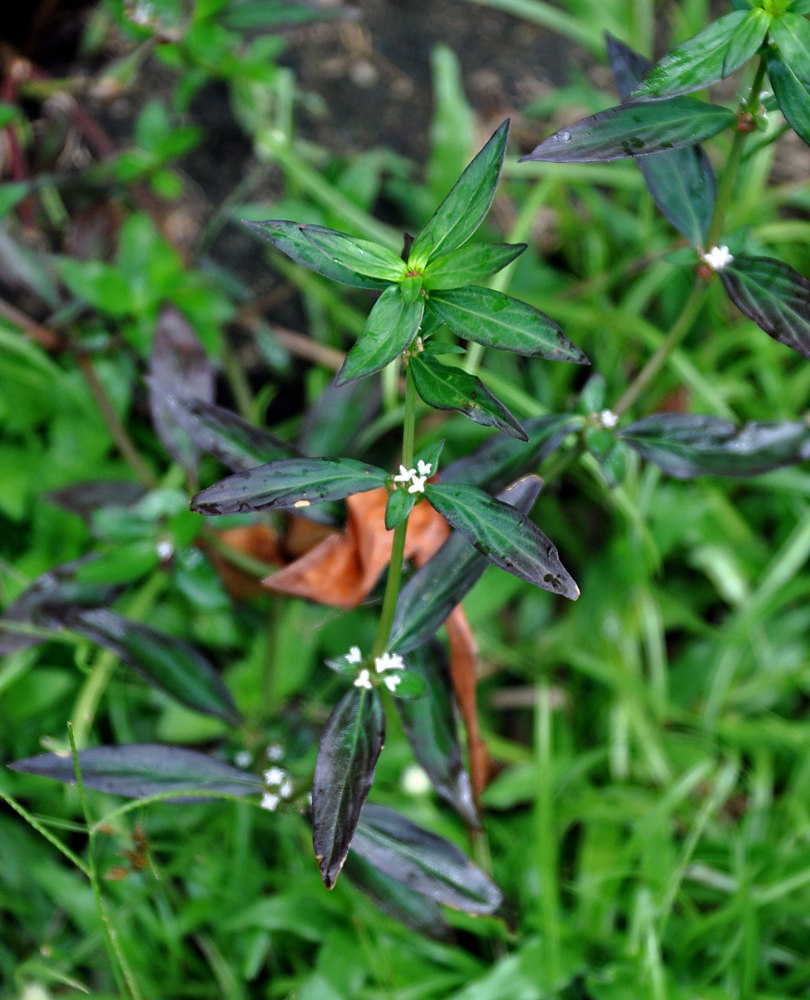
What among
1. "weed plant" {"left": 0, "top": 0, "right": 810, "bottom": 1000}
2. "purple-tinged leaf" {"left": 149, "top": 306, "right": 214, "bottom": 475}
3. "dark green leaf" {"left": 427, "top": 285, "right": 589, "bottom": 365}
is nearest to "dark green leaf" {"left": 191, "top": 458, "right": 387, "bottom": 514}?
"weed plant" {"left": 0, "top": 0, "right": 810, "bottom": 1000}

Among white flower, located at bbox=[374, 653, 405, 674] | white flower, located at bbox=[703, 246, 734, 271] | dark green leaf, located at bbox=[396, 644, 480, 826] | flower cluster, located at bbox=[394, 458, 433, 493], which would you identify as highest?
white flower, located at bbox=[703, 246, 734, 271]

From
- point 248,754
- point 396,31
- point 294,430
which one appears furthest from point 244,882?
point 396,31

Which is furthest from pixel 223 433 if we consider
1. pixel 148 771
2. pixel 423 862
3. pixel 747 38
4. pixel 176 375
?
pixel 747 38

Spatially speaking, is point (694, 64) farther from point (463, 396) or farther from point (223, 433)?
point (223, 433)

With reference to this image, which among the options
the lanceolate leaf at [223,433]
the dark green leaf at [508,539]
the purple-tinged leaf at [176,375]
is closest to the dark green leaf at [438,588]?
the dark green leaf at [508,539]

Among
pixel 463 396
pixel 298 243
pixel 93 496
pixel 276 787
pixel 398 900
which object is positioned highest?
pixel 298 243

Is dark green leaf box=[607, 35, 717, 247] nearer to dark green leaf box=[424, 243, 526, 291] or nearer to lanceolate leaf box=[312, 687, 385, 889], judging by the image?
dark green leaf box=[424, 243, 526, 291]
